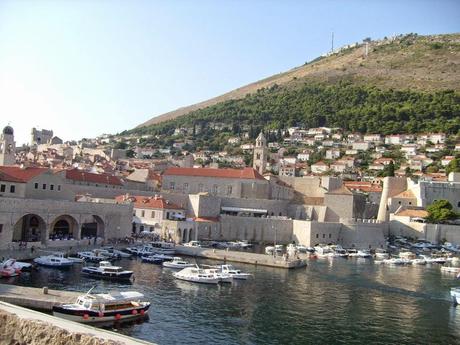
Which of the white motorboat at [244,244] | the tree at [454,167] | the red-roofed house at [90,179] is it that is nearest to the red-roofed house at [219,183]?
the red-roofed house at [90,179]

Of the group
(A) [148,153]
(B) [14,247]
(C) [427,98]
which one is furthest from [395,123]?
(B) [14,247]

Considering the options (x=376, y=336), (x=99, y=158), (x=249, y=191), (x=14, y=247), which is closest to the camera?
(x=376, y=336)

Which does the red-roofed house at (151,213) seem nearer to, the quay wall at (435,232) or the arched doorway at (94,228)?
the arched doorway at (94,228)

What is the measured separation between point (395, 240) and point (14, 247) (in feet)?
131

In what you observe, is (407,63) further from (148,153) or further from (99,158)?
(99,158)

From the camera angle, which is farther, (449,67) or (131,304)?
(449,67)

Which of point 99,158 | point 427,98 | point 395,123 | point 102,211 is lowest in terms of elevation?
point 102,211

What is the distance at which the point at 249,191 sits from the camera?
62.3 m

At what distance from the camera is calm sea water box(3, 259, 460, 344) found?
20578 millimetres

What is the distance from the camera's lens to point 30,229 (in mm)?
36031

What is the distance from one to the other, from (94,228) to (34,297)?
20.4 meters

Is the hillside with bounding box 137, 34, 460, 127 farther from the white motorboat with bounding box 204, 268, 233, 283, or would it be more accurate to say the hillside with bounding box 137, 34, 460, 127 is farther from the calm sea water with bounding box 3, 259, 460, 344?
the white motorboat with bounding box 204, 268, 233, 283

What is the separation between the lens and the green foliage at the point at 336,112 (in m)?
119

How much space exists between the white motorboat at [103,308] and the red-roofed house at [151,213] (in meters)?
25.3
